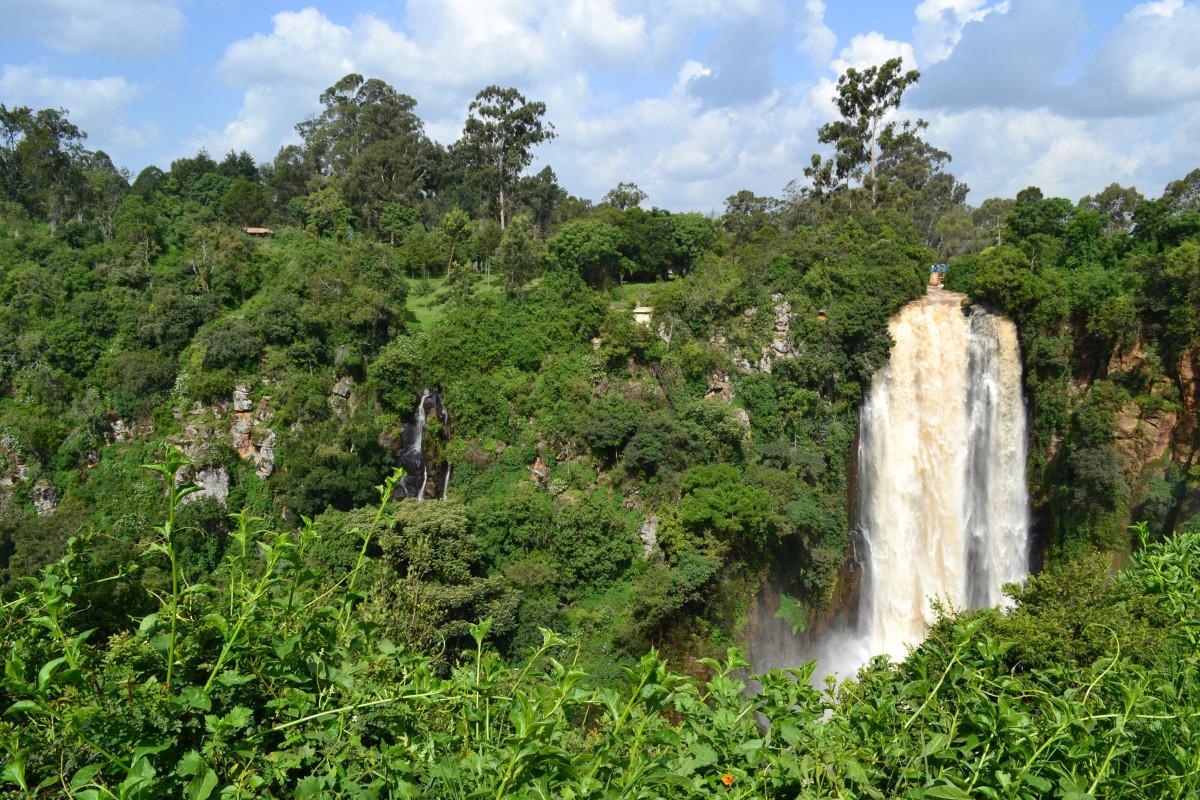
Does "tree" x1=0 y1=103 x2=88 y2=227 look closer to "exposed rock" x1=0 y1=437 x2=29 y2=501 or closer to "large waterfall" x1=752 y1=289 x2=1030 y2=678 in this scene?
"exposed rock" x1=0 y1=437 x2=29 y2=501

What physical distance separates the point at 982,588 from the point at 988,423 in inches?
186

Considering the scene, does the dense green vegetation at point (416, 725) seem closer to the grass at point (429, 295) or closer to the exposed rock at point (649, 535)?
the exposed rock at point (649, 535)

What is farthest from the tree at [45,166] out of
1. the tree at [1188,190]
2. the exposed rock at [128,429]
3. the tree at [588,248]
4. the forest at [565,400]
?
the tree at [1188,190]

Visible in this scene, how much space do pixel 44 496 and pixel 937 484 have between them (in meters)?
25.0

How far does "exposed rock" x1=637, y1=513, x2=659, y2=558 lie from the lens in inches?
726

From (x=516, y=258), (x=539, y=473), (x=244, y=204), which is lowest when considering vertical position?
(x=539, y=473)

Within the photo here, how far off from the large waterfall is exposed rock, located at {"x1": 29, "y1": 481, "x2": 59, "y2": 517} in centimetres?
2155

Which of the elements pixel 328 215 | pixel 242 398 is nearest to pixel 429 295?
pixel 328 215

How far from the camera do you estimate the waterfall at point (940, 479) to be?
21.0 metres

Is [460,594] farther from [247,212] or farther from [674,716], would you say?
[247,212]

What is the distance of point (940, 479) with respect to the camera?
70.1ft

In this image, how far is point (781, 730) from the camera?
99.4 inches

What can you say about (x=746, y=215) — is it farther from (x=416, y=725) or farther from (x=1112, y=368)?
(x=416, y=725)

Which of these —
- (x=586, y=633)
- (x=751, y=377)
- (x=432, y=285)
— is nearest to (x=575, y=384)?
(x=751, y=377)
